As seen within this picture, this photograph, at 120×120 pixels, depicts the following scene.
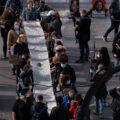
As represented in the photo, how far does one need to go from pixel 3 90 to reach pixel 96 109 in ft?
10.6

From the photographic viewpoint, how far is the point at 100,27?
61.5 ft

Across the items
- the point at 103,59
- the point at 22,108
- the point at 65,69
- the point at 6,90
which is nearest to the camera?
the point at 22,108

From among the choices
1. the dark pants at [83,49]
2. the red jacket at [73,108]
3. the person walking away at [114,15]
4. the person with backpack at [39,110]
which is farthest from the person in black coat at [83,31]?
the person with backpack at [39,110]

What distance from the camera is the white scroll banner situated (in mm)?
11969

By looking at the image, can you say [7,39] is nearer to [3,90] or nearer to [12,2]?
[3,90]

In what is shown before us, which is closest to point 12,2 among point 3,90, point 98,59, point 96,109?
point 3,90

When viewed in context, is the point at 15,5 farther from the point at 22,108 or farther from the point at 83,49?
the point at 22,108

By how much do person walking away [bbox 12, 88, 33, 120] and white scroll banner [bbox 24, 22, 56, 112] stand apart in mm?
1684

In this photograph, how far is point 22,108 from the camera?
943cm

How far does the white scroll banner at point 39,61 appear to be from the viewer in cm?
1197

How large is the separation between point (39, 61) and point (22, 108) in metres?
5.07

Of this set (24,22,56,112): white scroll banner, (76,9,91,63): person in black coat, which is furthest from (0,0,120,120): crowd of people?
(24,22,56,112): white scroll banner

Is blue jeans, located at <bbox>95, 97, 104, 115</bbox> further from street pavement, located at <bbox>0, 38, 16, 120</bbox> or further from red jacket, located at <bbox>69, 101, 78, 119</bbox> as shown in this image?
street pavement, located at <bbox>0, 38, 16, 120</bbox>

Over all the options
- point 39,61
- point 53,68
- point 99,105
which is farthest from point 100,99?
point 39,61
